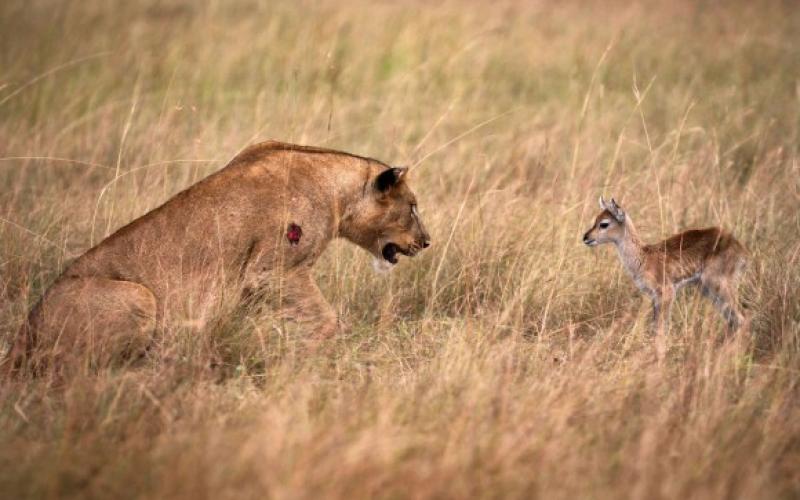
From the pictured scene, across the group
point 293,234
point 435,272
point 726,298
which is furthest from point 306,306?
point 726,298

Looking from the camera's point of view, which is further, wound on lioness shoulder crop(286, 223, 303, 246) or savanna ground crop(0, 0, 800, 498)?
wound on lioness shoulder crop(286, 223, 303, 246)

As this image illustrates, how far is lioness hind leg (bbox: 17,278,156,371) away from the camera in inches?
215

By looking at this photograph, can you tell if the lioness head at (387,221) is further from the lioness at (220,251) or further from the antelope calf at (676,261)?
the antelope calf at (676,261)

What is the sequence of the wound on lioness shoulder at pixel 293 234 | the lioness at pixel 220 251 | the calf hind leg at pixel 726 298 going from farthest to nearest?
the calf hind leg at pixel 726 298 < the wound on lioness shoulder at pixel 293 234 < the lioness at pixel 220 251

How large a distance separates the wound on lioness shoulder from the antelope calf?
1924 millimetres

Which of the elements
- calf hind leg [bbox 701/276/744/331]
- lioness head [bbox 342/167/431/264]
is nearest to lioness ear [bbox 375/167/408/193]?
lioness head [bbox 342/167/431/264]

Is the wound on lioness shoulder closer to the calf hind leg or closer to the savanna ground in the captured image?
the savanna ground

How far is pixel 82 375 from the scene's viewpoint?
4.99 meters

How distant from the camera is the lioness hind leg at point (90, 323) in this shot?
5.46 meters

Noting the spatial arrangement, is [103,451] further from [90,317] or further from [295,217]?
[295,217]

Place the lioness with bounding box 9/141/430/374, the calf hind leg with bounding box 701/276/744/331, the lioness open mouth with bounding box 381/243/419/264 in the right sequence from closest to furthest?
the lioness with bounding box 9/141/430/374, the calf hind leg with bounding box 701/276/744/331, the lioness open mouth with bounding box 381/243/419/264

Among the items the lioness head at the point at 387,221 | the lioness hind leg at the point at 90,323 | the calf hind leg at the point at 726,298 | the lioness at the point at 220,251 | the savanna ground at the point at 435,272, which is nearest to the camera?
the savanna ground at the point at 435,272

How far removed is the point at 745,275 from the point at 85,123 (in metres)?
6.83

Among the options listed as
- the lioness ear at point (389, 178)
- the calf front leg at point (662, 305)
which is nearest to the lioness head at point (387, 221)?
the lioness ear at point (389, 178)
